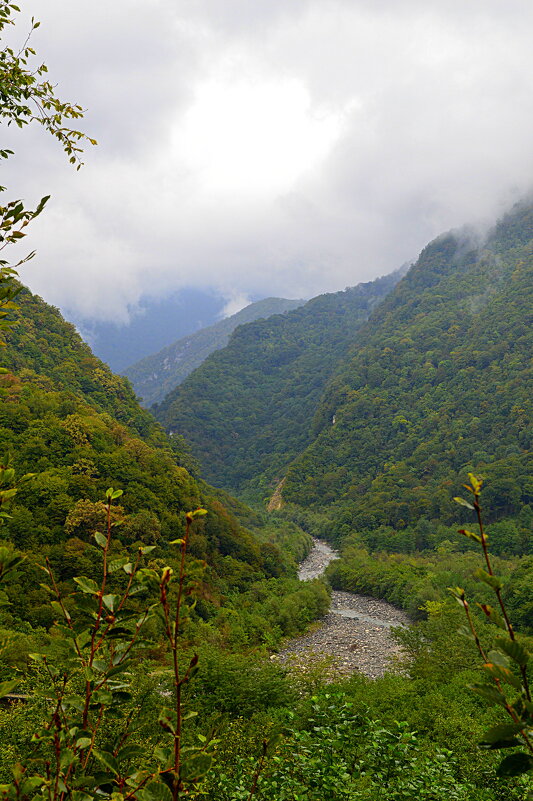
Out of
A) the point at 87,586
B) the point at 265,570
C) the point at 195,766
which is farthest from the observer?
the point at 265,570

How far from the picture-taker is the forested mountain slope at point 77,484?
16.2m

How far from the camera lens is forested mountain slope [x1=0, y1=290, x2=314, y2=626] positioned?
1616cm

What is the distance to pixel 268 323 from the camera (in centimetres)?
13275

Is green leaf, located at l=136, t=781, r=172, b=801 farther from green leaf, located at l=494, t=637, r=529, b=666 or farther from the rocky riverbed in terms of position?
the rocky riverbed

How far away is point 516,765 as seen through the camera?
3.30ft

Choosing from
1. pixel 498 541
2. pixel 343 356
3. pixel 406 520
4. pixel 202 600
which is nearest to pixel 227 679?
pixel 202 600

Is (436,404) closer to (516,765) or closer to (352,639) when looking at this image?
(352,639)

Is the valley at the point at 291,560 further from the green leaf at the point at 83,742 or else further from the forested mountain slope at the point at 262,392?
the forested mountain slope at the point at 262,392

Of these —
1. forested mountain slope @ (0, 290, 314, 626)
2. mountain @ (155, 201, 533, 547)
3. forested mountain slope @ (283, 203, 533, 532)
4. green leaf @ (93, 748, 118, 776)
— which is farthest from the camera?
mountain @ (155, 201, 533, 547)

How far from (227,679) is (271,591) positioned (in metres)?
15.0

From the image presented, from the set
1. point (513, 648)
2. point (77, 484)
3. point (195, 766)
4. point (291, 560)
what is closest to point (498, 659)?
point (513, 648)

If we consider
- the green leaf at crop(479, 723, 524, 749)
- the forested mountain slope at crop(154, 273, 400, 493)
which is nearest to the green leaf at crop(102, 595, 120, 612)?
the green leaf at crop(479, 723, 524, 749)

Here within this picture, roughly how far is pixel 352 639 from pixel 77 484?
13.3 meters

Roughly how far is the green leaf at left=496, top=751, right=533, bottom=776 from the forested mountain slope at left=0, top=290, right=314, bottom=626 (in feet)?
39.8
